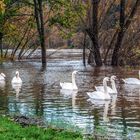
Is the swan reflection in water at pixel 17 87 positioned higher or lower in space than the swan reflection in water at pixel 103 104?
lower

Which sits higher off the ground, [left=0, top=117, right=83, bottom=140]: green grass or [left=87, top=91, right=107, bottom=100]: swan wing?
[left=0, top=117, right=83, bottom=140]: green grass

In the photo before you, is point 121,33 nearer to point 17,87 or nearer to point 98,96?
point 17,87

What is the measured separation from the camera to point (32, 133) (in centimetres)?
1380

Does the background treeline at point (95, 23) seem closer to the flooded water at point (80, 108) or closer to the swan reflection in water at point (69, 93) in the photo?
the flooded water at point (80, 108)

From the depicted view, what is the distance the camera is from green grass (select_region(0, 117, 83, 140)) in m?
13.2

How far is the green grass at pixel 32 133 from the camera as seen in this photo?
13229 millimetres

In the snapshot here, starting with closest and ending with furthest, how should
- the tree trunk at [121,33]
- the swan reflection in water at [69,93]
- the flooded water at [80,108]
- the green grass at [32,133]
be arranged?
the green grass at [32,133], the flooded water at [80,108], the swan reflection in water at [69,93], the tree trunk at [121,33]

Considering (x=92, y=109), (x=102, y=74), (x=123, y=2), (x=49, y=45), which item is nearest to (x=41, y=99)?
(x=92, y=109)

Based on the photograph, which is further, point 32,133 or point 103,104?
point 103,104

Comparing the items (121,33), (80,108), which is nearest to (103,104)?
(80,108)

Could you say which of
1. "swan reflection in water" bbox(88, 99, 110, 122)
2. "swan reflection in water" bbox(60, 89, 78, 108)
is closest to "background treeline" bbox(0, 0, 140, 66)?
"swan reflection in water" bbox(60, 89, 78, 108)

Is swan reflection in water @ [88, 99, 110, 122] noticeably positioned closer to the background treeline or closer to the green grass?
the green grass

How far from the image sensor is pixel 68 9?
50438 mm

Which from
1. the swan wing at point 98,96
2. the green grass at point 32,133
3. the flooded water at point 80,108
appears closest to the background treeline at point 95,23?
the flooded water at point 80,108
